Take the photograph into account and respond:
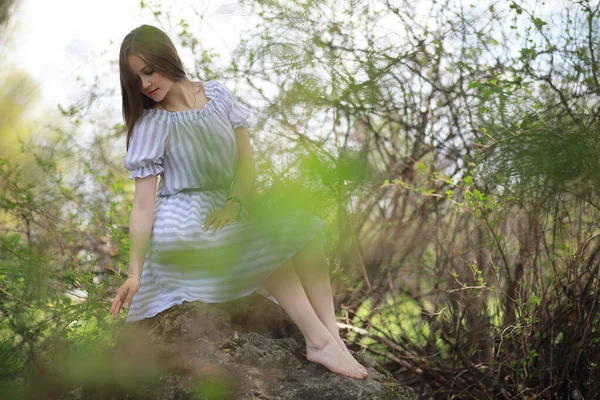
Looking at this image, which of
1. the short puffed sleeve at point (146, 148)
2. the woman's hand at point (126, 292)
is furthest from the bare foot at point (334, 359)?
the short puffed sleeve at point (146, 148)

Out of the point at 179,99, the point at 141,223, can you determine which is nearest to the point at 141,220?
the point at 141,223

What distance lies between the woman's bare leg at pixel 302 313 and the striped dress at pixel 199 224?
56 millimetres

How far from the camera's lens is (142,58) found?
2445 millimetres

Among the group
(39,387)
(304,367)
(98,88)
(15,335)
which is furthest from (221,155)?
(15,335)

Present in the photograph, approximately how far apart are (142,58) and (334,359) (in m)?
1.17

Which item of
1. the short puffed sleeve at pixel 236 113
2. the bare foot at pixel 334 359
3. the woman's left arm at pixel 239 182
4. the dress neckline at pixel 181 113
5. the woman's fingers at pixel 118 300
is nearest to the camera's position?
the woman's fingers at pixel 118 300

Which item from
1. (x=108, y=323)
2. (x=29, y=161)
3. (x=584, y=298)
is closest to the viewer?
(x=584, y=298)

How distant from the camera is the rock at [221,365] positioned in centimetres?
220

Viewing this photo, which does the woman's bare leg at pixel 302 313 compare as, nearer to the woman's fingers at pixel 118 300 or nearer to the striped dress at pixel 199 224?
the striped dress at pixel 199 224

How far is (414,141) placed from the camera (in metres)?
3.80

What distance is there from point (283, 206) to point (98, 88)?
220cm

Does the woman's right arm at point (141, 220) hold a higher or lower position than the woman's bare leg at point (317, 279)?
higher

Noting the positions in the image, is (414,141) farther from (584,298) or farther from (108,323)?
(108,323)

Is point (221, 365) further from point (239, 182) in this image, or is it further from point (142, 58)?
point (142, 58)
